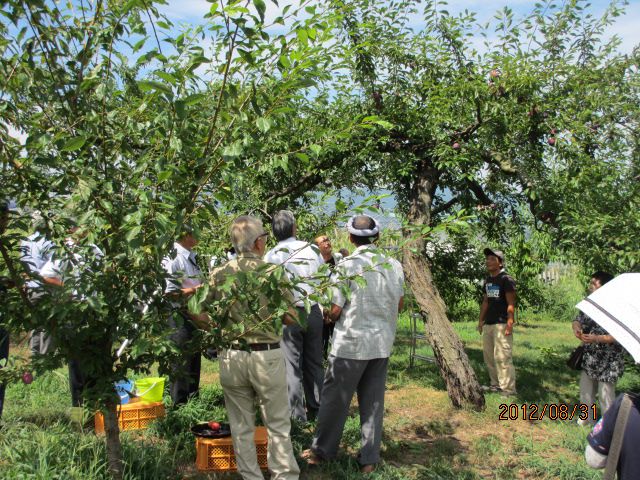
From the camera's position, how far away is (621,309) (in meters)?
2.15

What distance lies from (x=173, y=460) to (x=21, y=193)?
2.20 metres

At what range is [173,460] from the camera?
414 centimetres

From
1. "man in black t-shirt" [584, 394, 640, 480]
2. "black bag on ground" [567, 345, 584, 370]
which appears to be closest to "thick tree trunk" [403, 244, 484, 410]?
"black bag on ground" [567, 345, 584, 370]

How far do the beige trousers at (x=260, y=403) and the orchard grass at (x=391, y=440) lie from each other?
0.52m

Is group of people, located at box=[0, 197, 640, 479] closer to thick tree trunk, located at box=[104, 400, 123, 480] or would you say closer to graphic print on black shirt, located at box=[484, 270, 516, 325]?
thick tree trunk, located at box=[104, 400, 123, 480]

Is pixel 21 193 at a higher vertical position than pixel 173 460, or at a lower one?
higher

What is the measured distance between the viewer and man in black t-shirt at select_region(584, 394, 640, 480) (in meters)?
2.16

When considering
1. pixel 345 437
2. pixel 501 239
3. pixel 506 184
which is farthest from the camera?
pixel 501 239

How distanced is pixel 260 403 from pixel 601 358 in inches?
136

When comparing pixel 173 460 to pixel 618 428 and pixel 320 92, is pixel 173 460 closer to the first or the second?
pixel 618 428

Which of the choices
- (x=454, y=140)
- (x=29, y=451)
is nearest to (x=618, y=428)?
(x=29, y=451)

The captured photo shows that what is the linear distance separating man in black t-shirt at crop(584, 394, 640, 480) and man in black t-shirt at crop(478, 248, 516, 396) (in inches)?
182
